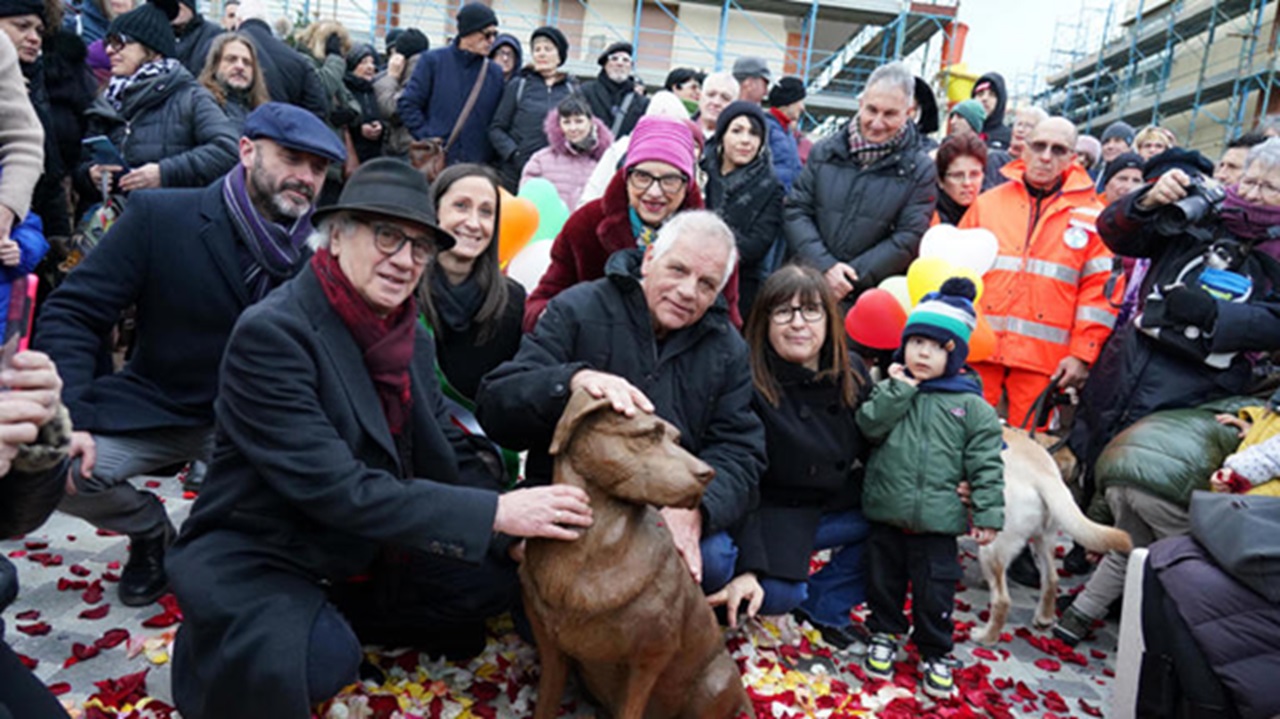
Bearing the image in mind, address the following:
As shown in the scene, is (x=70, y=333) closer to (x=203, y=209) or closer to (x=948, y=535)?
(x=203, y=209)

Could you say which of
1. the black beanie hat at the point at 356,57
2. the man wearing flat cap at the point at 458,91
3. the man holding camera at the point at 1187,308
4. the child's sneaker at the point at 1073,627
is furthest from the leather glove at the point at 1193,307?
the black beanie hat at the point at 356,57

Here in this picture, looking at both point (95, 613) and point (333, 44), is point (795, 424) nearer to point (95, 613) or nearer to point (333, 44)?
point (95, 613)

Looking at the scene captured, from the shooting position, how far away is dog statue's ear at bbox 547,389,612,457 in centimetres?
234

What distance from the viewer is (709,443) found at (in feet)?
10.9

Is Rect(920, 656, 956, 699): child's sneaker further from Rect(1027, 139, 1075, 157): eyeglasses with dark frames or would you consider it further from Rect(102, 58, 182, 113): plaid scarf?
Rect(102, 58, 182, 113): plaid scarf

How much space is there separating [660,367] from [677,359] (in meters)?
0.09

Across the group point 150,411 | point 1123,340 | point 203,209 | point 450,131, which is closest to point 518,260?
point 203,209

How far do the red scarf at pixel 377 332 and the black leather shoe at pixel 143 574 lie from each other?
63.9 inches

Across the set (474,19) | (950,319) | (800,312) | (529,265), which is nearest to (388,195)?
(800,312)

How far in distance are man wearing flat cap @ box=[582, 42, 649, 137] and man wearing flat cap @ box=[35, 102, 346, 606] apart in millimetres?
4595

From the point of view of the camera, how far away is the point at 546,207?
5469mm

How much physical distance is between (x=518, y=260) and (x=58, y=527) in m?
2.81

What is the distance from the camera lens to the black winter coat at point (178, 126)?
4727 millimetres

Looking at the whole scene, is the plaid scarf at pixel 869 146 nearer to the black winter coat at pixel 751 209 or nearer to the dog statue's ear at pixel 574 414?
the black winter coat at pixel 751 209
